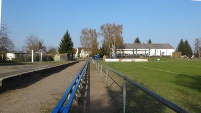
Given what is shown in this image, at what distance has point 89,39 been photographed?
107 meters

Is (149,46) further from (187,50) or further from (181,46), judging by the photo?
(187,50)

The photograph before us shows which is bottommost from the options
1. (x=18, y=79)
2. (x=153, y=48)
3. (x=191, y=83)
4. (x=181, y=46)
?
(x=191, y=83)

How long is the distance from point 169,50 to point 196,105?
151 metres

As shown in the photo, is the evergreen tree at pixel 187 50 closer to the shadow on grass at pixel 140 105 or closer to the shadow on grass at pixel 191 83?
the shadow on grass at pixel 191 83

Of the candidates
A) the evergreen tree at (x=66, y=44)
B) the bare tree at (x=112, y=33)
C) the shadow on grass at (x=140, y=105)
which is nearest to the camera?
the shadow on grass at (x=140, y=105)

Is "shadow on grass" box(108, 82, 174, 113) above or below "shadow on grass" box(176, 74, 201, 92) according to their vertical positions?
above

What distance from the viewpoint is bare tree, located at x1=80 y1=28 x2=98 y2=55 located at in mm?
106125

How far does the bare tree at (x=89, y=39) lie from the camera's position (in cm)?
10612

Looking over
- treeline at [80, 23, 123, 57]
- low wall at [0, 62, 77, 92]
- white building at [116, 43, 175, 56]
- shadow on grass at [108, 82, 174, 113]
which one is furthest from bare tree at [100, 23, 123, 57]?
shadow on grass at [108, 82, 174, 113]

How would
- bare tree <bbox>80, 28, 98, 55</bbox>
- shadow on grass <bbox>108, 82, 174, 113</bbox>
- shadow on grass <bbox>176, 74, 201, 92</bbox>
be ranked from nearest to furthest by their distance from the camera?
shadow on grass <bbox>108, 82, 174, 113</bbox>, shadow on grass <bbox>176, 74, 201, 92</bbox>, bare tree <bbox>80, 28, 98, 55</bbox>

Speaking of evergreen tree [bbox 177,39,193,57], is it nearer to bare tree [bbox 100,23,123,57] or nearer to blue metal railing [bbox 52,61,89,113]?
bare tree [bbox 100,23,123,57]

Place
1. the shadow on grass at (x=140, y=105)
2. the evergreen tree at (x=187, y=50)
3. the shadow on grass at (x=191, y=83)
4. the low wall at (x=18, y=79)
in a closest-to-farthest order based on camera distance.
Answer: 1. the shadow on grass at (x=140, y=105)
2. the low wall at (x=18, y=79)
3. the shadow on grass at (x=191, y=83)
4. the evergreen tree at (x=187, y=50)

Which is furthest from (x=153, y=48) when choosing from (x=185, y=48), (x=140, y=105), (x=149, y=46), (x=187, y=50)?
(x=140, y=105)

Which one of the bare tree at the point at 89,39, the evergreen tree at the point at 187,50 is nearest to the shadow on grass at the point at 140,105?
the bare tree at the point at 89,39
